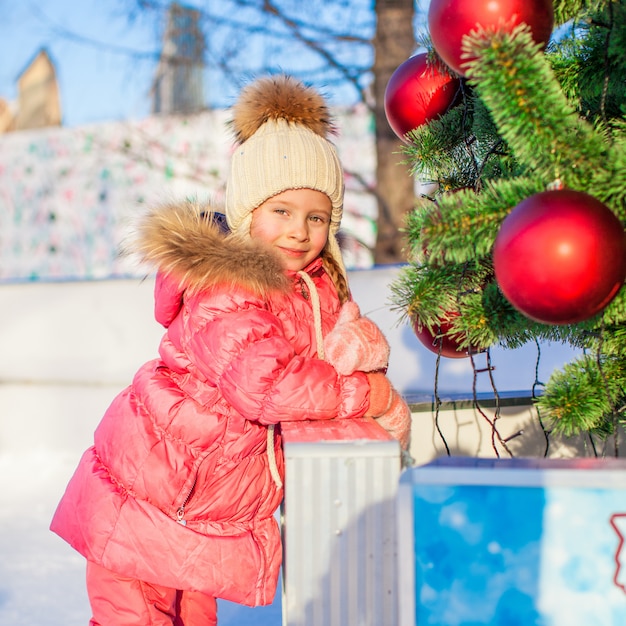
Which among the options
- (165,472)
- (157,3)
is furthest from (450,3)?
(157,3)

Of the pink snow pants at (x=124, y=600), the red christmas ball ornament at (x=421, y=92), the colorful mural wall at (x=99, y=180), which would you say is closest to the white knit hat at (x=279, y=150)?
the red christmas ball ornament at (x=421, y=92)

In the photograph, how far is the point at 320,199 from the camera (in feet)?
4.91

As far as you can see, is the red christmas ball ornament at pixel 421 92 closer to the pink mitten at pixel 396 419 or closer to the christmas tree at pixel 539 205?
the christmas tree at pixel 539 205

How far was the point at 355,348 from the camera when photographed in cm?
119

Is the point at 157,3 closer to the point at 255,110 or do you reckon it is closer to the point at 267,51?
the point at 267,51

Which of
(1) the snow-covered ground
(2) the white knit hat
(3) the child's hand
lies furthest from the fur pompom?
(1) the snow-covered ground

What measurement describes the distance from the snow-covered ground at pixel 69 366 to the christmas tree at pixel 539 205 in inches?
52.5

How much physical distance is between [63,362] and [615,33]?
111 inches

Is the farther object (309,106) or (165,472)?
(309,106)

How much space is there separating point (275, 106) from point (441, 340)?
0.64m

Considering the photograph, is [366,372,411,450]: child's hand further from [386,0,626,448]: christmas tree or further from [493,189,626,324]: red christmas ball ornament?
[493,189,626,324]: red christmas ball ornament

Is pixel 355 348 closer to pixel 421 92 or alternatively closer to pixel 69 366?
pixel 421 92

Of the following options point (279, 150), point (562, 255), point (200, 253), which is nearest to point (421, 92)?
point (279, 150)

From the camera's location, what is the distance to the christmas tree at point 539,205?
0.74 m
